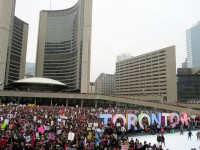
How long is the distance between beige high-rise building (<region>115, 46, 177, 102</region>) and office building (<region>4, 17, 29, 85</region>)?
7980 cm

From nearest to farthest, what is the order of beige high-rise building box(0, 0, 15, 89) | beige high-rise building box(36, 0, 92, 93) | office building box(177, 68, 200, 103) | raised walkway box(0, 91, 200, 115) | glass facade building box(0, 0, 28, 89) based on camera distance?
raised walkway box(0, 91, 200, 115) < beige high-rise building box(0, 0, 15, 89) < glass facade building box(0, 0, 28, 89) < beige high-rise building box(36, 0, 92, 93) < office building box(177, 68, 200, 103)

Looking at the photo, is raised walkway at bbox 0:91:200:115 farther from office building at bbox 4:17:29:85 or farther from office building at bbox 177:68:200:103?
office building at bbox 4:17:29:85

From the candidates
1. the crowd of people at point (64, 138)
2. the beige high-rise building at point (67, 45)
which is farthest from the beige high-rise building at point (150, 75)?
the crowd of people at point (64, 138)

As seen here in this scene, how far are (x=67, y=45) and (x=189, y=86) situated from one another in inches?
3469

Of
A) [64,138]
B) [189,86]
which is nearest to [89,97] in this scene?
[64,138]

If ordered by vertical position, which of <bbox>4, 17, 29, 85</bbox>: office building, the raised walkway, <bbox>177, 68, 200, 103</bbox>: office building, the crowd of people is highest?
<bbox>4, 17, 29, 85</bbox>: office building

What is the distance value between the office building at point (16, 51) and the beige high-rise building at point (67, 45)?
1315 cm

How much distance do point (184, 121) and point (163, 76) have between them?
104 metres

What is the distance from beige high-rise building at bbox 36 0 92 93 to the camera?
413 feet

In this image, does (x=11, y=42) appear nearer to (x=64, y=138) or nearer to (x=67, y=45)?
(x=67, y=45)

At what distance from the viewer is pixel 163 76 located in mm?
135875

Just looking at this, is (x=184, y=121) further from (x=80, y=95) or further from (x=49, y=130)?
(x=80, y=95)

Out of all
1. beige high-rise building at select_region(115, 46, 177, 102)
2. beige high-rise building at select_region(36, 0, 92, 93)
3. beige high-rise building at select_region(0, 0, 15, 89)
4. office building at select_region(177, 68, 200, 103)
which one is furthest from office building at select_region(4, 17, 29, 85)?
office building at select_region(177, 68, 200, 103)

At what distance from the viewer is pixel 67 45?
148500mm
